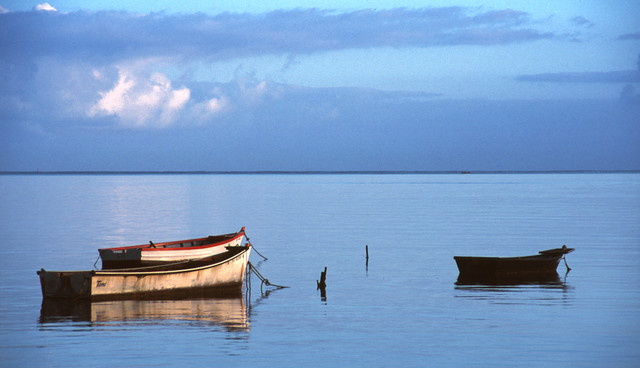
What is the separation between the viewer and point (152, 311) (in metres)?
28.9

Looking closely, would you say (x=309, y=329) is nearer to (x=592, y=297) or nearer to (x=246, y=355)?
(x=246, y=355)

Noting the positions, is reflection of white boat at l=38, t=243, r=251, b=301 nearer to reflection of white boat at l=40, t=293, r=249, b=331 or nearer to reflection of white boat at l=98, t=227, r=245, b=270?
reflection of white boat at l=40, t=293, r=249, b=331

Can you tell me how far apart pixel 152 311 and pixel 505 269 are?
17.6 m

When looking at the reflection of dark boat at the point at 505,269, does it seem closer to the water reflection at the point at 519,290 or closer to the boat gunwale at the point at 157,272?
the water reflection at the point at 519,290

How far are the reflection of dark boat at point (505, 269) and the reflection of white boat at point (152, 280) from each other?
11.0m

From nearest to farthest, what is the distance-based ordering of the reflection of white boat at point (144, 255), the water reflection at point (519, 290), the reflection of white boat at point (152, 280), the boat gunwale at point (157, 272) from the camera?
1. the reflection of white boat at point (152, 280)
2. the boat gunwale at point (157, 272)
3. the water reflection at point (519, 290)
4. the reflection of white boat at point (144, 255)

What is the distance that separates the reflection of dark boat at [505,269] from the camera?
37.4 m

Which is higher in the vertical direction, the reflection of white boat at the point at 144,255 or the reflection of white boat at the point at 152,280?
the reflection of white boat at the point at 144,255

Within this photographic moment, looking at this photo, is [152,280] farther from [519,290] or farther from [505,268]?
[505,268]

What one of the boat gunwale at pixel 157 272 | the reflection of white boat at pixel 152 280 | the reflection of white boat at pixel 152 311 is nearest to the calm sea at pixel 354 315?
the reflection of white boat at pixel 152 311

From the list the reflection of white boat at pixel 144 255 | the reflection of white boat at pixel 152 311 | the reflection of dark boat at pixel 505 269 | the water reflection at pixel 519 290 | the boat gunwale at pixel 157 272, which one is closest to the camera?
the reflection of white boat at pixel 152 311

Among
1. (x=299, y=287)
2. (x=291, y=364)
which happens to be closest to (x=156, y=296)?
(x=299, y=287)

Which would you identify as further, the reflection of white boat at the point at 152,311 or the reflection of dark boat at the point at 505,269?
the reflection of dark boat at the point at 505,269

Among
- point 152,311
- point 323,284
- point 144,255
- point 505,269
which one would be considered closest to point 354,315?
point 323,284
